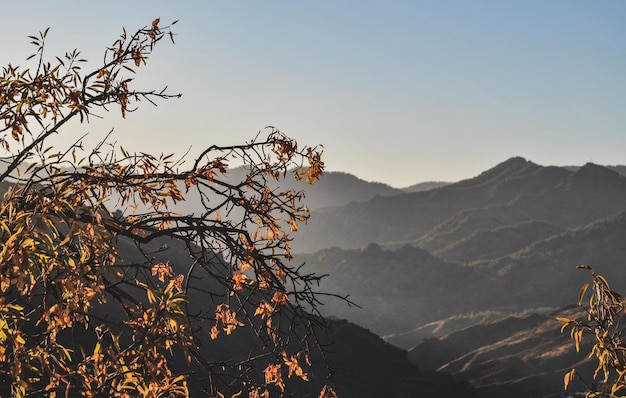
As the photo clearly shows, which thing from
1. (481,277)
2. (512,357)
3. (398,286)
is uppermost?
(398,286)

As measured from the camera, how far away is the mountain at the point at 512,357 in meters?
51.7

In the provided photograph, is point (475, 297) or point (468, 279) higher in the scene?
point (468, 279)

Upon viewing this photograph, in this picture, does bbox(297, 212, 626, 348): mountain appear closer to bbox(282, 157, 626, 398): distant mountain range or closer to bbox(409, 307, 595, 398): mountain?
bbox(282, 157, 626, 398): distant mountain range

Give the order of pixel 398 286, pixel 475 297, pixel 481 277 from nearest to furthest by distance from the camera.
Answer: pixel 475 297 < pixel 481 277 < pixel 398 286

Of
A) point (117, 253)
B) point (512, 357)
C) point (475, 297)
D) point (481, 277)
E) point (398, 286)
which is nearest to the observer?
point (117, 253)

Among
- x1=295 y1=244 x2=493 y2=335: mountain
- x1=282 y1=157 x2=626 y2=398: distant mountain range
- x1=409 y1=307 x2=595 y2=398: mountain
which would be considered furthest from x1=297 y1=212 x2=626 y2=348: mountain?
x1=409 y1=307 x2=595 y2=398: mountain

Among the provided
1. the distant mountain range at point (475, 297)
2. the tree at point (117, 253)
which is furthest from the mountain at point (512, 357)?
the tree at point (117, 253)

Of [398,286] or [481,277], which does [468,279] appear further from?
[398,286]

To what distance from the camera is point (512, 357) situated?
6225cm

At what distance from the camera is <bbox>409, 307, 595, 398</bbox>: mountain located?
51719mm

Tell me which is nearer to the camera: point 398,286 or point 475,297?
point 475,297

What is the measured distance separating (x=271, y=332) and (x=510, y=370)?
5705 cm

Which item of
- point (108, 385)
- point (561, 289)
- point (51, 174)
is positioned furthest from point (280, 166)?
point (561, 289)

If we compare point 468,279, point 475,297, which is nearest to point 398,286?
point 468,279
